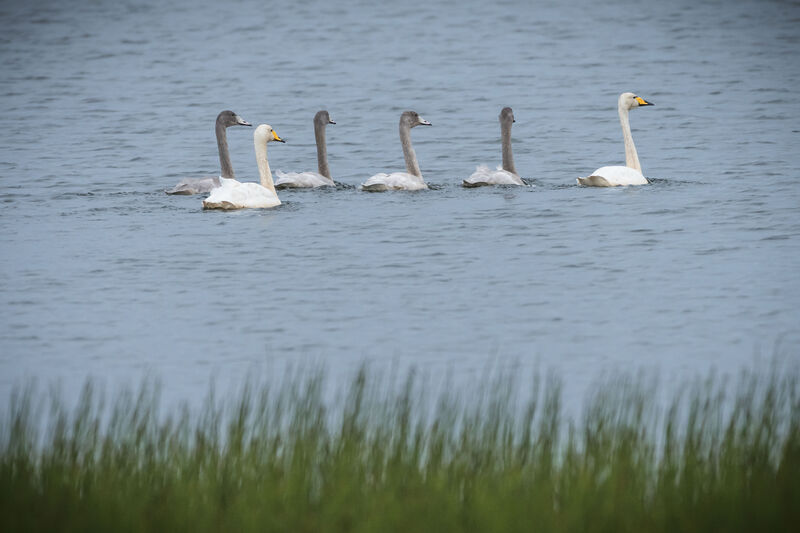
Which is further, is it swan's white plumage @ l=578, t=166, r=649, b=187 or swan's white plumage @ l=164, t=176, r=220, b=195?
swan's white plumage @ l=164, t=176, r=220, b=195

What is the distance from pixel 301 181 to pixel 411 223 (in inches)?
146

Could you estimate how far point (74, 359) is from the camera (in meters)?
11.8

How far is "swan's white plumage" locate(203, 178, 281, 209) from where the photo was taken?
1950 cm

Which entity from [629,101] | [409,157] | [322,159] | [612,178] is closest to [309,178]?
[322,159]

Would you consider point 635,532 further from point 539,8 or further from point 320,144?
point 539,8

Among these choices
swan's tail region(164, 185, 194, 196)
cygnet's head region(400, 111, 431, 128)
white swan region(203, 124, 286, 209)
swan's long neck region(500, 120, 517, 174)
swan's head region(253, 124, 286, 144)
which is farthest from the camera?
cygnet's head region(400, 111, 431, 128)

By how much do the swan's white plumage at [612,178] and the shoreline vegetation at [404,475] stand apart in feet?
40.0

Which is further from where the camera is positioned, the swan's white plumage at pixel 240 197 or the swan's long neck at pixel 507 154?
the swan's long neck at pixel 507 154

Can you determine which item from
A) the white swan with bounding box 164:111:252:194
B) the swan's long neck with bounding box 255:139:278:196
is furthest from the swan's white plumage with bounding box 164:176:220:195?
the swan's long neck with bounding box 255:139:278:196

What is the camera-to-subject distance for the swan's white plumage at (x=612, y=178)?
69.1ft

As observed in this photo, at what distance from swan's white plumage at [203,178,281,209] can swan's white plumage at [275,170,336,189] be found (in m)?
1.91

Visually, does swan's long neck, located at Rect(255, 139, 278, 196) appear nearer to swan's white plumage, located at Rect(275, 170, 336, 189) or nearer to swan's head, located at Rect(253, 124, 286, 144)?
swan's head, located at Rect(253, 124, 286, 144)

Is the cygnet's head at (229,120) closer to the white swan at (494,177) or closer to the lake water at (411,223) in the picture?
the lake water at (411,223)

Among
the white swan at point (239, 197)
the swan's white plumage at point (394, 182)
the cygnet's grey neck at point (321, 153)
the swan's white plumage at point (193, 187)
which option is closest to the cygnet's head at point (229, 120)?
the cygnet's grey neck at point (321, 153)
